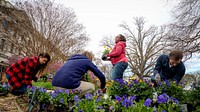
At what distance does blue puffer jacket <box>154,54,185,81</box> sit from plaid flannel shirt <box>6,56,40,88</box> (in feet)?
7.97

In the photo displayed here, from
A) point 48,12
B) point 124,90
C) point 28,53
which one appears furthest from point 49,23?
point 124,90

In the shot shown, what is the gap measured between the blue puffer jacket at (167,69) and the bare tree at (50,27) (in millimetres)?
17053

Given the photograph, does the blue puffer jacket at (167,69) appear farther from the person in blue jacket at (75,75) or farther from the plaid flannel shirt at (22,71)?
the plaid flannel shirt at (22,71)

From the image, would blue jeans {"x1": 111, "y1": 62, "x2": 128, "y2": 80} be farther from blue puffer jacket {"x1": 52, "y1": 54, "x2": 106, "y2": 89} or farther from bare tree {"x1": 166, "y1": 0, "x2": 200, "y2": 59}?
bare tree {"x1": 166, "y1": 0, "x2": 200, "y2": 59}

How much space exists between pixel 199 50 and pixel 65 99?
1166 centimetres

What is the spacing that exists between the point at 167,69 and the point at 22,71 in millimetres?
2919

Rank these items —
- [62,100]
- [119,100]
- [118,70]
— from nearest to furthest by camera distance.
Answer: [119,100], [62,100], [118,70]

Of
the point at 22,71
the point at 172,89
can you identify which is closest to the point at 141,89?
the point at 172,89

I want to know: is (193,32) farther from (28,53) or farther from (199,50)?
(28,53)

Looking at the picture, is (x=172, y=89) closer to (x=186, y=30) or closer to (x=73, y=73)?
(x=73, y=73)

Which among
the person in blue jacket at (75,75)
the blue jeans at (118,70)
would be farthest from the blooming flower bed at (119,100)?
the blue jeans at (118,70)

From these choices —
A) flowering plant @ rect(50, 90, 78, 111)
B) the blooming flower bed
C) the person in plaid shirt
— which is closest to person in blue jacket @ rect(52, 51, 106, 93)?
the blooming flower bed

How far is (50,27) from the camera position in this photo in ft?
69.3

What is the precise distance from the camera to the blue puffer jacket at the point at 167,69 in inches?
163
